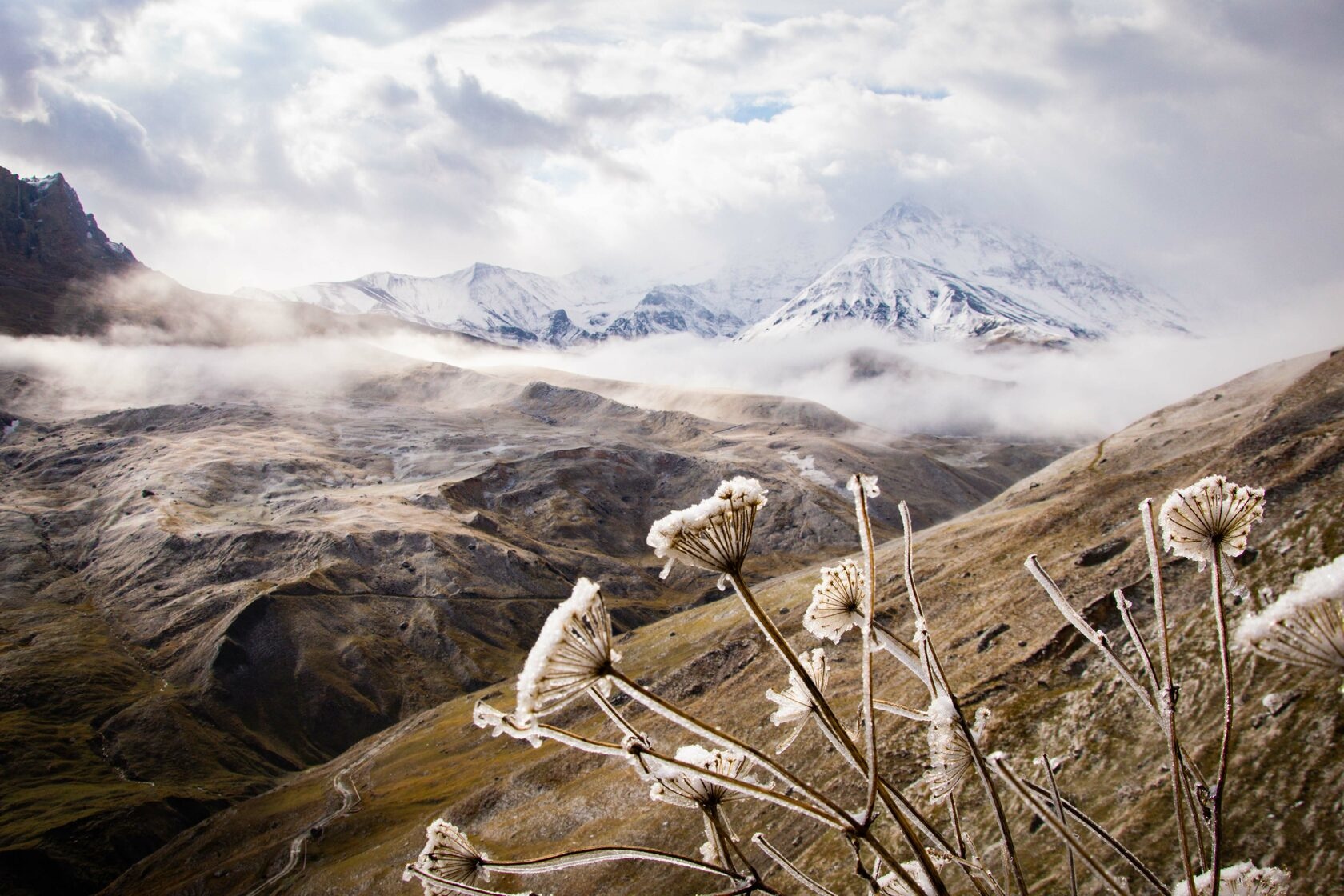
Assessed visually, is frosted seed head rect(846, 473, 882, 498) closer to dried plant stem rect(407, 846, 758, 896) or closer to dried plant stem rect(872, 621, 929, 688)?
dried plant stem rect(872, 621, 929, 688)

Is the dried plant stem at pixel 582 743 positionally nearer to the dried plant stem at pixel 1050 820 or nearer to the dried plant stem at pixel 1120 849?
the dried plant stem at pixel 1050 820

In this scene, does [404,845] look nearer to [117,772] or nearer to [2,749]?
[117,772]

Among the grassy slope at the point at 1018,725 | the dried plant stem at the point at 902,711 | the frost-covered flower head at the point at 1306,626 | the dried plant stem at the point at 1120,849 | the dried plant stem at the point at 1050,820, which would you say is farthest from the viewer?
the grassy slope at the point at 1018,725

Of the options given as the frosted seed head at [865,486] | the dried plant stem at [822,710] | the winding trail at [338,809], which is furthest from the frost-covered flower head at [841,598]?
the winding trail at [338,809]

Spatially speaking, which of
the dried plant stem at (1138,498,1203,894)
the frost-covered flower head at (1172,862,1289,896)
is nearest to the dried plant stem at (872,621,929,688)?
the dried plant stem at (1138,498,1203,894)

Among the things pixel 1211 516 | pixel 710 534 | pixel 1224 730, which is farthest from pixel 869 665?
pixel 1211 516
